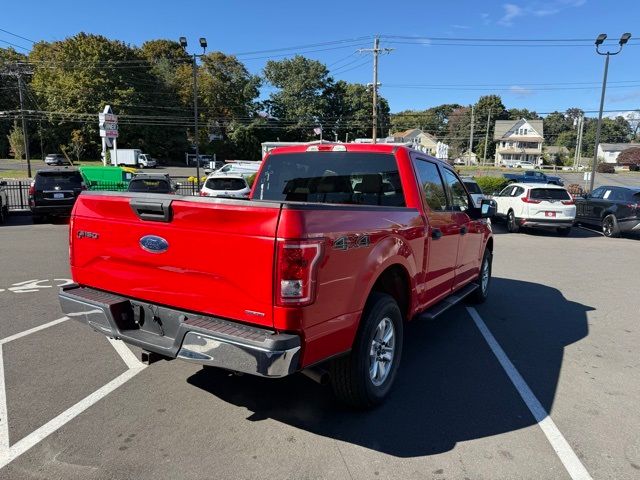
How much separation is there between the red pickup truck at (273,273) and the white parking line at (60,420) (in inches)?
23.7

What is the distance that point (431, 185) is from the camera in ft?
15.7

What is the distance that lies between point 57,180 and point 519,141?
10102 centimetres

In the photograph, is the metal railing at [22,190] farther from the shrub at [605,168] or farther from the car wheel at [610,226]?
the shrub at [605,168]

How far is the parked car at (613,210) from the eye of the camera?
15.0 m

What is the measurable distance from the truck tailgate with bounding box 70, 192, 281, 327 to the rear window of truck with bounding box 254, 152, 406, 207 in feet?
5.77

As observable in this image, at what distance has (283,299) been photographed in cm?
266

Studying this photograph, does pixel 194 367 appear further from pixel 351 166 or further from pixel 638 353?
pixel 638 353

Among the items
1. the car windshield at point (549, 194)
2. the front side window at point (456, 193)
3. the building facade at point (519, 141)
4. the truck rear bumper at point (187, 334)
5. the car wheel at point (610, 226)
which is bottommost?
the car wheel at point (610, 226)

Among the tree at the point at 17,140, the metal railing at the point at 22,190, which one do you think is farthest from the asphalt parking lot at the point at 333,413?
the tree at the point at 17,140

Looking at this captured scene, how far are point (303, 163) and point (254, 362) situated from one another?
8.29ft

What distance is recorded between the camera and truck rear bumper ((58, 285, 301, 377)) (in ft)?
8.71

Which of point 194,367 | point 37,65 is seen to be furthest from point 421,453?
point 37,65

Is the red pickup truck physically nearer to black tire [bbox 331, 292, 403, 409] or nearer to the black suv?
black tire [bbox 331, 292, 403, 409]

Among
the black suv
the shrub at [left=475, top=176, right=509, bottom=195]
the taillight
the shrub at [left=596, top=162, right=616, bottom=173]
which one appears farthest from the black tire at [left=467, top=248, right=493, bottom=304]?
the shrub at [left=596, top=162, right=616, bottom=173]
